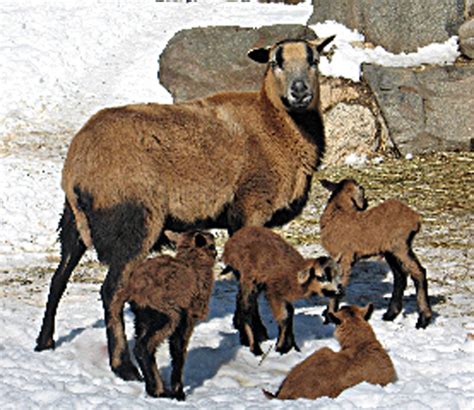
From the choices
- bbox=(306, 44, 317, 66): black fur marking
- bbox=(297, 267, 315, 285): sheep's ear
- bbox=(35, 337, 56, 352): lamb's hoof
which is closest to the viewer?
bbox=(297, 267, 315, 285): sheep's ear

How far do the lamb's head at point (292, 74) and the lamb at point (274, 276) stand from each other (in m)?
1.62

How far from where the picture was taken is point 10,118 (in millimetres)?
21031

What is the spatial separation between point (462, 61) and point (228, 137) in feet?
40.2

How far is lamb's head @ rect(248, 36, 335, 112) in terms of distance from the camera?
396 inches

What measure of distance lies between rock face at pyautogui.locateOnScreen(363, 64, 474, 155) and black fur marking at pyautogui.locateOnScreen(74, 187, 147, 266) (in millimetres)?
11429

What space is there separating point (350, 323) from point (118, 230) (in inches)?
86.1

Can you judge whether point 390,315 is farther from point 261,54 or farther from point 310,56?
point 261,54

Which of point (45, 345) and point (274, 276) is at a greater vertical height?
point (274, 276)

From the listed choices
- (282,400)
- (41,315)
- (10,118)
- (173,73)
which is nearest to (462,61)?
(173,73)

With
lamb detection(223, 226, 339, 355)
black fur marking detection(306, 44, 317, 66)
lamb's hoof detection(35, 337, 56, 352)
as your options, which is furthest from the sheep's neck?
lamb's hoof detection(35, 337, 56, 352)

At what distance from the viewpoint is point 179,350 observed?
7.76 meters

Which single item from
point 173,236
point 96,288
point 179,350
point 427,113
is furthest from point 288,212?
point 427,113

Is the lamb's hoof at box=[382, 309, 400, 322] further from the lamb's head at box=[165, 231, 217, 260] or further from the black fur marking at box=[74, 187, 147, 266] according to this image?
the black fur marking at box=[74, 187, 147, 266]

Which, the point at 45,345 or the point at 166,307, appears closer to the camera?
the point at 166,307
